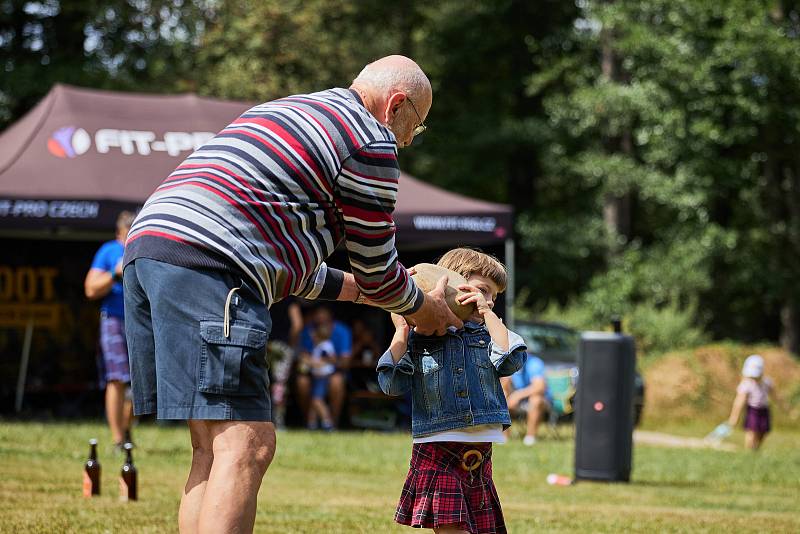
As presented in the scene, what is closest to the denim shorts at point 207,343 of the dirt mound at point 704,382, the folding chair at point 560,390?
the folding chair at point 560,390

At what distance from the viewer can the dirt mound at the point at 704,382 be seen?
757 inches

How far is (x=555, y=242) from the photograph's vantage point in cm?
2795

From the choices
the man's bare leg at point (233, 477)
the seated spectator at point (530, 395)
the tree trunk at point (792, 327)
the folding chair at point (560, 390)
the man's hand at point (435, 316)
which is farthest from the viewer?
the tree trunk at point (792, 327)

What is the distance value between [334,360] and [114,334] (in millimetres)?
5538

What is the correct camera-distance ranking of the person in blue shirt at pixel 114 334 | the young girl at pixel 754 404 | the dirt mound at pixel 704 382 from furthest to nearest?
the dirt mound at pixel 704 382 → the young girl at pixel 754 404 → the person in blue shirt at pixel 114 334

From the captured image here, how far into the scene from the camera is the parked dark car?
17.5 meters

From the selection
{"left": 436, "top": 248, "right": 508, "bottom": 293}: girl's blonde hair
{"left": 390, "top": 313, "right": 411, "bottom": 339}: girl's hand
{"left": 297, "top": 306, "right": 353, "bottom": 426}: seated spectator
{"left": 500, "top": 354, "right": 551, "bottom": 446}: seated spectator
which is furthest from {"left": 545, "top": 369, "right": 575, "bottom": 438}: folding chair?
{"left": 390, "top": 313, "right": 411, "bottom": 339}: girl's hand

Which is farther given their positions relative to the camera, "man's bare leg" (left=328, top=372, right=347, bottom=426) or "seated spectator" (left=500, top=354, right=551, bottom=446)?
"man's bare leg" (left=328, top=372, right=347, bottom=426)

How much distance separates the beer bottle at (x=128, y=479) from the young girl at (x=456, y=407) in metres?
2.64

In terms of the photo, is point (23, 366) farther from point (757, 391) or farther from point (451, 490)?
point (451, 490)

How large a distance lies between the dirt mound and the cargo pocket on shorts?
650 inches

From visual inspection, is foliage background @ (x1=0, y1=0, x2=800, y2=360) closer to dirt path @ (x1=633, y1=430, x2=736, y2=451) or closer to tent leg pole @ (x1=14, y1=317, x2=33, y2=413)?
dirt path @ (x1=633, y1=430, x2=736, y2=451)

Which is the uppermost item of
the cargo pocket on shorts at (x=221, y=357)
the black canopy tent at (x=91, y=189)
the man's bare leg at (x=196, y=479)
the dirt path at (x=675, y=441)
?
the black canopy tent at (x=91, y=189)

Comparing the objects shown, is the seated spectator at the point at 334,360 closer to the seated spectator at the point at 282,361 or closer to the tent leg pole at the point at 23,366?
the seated spectator at the point at 282,361
